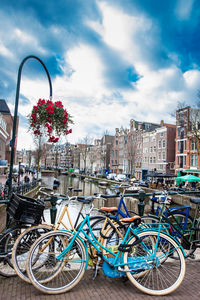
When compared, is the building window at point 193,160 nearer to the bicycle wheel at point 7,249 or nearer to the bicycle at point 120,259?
the bicycle at point 120,259

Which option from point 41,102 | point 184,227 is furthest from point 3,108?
point 184,227

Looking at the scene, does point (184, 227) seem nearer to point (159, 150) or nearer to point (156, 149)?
point (159, 150)

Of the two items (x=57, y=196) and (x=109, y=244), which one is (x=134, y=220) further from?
(x=57, y=196)

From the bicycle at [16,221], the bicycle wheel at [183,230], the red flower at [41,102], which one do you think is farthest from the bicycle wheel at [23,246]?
the red flower at [41,102]

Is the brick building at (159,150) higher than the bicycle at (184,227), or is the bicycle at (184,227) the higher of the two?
the brick building at (159,150)

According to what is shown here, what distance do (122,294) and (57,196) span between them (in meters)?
1.83

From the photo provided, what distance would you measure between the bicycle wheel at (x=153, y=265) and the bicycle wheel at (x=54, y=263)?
0.63m

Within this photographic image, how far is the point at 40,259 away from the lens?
112 inches

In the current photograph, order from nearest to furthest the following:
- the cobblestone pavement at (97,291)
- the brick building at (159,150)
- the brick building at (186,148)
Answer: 1. the cobblestone pavement at (97,291)
2. the brick building at (186,148)
3. the brick building at (159,150)

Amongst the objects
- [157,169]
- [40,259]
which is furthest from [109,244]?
[157,169]

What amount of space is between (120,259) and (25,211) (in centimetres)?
139

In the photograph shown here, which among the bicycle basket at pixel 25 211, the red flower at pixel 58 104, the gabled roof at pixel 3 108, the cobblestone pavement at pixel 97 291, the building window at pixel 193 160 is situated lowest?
the cobblestone pavement at pixel 97 291

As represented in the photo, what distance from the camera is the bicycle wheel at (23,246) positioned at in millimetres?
2687

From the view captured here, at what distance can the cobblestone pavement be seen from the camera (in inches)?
99.6
